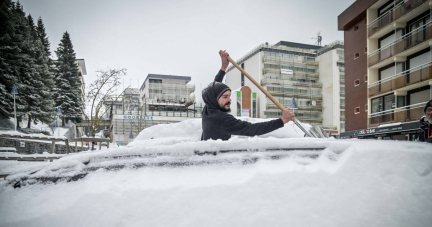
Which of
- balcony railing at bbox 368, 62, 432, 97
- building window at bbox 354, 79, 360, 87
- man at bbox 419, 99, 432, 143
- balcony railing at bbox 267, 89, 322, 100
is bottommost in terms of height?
man at bbox 419, 99, 432, 143

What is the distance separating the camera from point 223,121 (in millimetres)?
1942

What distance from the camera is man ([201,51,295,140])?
183cm

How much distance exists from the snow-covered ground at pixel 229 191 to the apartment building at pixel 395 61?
5439mm

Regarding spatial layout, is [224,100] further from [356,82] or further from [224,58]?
[356,82]

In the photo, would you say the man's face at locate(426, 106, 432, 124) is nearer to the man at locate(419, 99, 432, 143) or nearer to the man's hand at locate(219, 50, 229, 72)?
the man at locate(419, 99, 432, 143)

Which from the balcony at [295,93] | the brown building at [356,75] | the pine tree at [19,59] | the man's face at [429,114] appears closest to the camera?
the pine tree at [19,59]

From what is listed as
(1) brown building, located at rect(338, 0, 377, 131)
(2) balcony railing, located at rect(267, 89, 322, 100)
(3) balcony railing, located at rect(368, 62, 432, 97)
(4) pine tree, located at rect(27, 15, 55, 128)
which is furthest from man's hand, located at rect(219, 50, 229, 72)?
(2) balcony railing, located at rect(267, 89, 322, 100)

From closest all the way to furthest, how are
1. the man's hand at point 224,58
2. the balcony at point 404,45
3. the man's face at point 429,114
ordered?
the man's face at point 429,114 → the man's hand at point 224,58 → the balcony at point 404,45

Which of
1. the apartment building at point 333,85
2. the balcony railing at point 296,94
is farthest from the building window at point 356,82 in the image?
the balcony railing at point 296,94

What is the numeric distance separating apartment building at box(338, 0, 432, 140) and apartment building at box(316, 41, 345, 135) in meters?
24.0

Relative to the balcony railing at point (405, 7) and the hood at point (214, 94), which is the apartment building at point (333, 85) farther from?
the hood at point (214, 94)

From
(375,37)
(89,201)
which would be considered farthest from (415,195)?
(375,37)

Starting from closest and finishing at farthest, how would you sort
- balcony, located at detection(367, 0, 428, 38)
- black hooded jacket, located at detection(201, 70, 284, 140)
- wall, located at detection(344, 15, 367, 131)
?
black hooded jacket, located at detection(201, 70, 284, 140)
balcony, located at detection(367, 0, 428, 38)
wall, located at detection(344, 15, 367, 131)

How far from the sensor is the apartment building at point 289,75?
140ft
